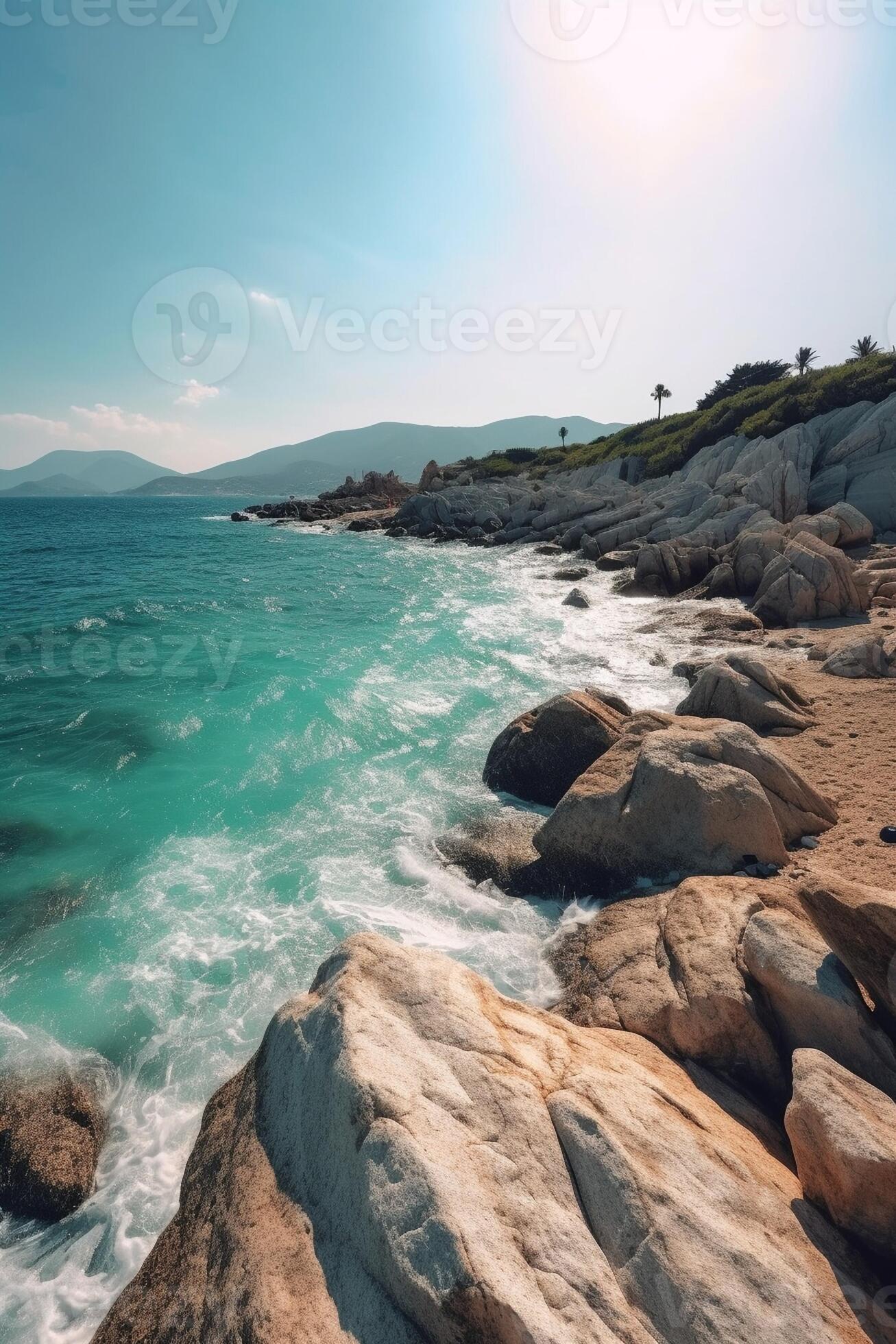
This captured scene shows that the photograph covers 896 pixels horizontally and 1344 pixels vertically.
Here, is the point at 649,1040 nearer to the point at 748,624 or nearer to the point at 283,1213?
the point at 283,1213

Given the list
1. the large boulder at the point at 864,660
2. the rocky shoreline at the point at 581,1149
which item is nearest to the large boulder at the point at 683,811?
the rocky shoreline at the point at 581,1149

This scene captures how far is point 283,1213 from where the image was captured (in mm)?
4141

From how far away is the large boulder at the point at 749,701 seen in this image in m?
12.3

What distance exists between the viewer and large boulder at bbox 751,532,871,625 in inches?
810

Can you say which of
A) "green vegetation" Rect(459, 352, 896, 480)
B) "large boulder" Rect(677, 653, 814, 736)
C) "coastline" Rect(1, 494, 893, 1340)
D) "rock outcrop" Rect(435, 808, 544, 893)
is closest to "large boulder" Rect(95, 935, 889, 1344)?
"coastline" Rect(1, 494, 893, 1340)

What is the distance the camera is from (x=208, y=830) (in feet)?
39.9

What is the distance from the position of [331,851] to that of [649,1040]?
700 cm

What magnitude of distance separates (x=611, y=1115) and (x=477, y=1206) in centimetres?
122

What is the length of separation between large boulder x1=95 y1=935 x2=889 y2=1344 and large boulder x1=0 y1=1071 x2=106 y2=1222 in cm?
175

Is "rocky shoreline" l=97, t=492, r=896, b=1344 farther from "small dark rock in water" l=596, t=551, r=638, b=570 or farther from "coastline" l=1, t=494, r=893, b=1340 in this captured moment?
"small dark rock in water" l=596, t=551, r=638, b=570

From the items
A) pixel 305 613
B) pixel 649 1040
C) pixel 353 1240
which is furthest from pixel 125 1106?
pixel 305 613

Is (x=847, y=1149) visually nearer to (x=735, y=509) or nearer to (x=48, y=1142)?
(x=48, y=1142)

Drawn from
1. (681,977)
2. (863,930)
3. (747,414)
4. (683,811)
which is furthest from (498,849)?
(747,414)

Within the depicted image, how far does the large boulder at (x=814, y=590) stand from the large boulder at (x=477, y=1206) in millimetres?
19834
